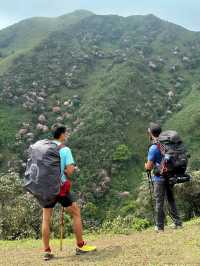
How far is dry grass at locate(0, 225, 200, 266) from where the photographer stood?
25.9 ft

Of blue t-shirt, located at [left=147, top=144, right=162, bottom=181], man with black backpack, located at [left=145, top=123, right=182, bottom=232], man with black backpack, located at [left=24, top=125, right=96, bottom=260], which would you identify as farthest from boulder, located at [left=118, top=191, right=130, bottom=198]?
man with black backpack, located at [left=24, top=125, right=96, bottom=260]

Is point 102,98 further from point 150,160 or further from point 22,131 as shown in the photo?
point 150,160

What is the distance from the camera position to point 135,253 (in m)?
8.52

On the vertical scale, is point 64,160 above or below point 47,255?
above

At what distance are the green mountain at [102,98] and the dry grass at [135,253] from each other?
3808 centimetres

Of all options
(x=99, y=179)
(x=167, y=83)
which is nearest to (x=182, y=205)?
(x=99, y=179)

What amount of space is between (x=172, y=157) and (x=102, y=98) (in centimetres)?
6244

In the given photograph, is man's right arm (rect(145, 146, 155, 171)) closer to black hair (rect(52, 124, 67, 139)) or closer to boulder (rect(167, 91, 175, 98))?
black hair (rect(52, 124, 67, 139))

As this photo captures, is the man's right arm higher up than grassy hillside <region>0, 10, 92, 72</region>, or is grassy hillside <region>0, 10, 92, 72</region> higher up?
grassy hillside <region>0, 10, 92, 72</region>

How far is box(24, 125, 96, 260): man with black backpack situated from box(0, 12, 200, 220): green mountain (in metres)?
39.6

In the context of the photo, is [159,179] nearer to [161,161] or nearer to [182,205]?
[161,161]

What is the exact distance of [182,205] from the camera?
2795 centimetres

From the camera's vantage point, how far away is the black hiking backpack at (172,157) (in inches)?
408

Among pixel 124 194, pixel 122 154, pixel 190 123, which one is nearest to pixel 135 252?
pixel 124 194
